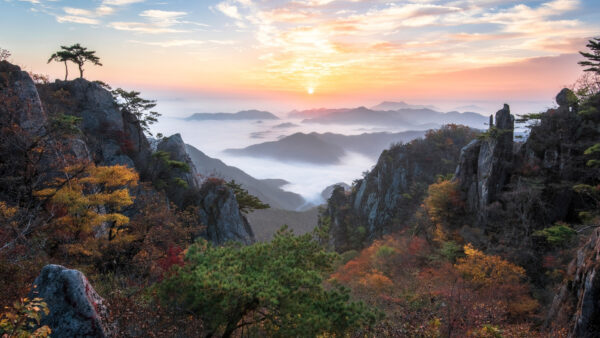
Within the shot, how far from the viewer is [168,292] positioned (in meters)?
11.6

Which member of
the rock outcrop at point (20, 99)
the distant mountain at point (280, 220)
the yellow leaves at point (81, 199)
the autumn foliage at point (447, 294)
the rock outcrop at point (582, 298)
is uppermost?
the rock outcrop at point (20, 99)

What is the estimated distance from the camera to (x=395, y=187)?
54.4m

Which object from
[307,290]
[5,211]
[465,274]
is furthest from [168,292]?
[465,274]

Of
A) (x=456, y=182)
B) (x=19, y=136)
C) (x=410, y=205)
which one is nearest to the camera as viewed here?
(x=19, y=136)

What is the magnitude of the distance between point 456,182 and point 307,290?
23641 mm

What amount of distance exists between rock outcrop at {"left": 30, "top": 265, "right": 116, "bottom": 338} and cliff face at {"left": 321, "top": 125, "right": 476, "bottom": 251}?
1724 inches

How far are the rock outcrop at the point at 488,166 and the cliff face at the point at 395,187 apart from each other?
1877 cm

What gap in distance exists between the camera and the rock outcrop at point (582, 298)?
9.97m

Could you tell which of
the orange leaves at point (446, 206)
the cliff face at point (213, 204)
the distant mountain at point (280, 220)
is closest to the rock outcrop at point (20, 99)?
the cliff face at point (213, 204)

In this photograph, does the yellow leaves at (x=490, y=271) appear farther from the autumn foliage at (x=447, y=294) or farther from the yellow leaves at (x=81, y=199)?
the yellow leaves at (x=81, y=199)

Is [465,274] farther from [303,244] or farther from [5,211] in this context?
[5,211]

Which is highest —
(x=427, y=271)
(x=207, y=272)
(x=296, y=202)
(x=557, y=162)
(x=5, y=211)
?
(x=557, y=162)

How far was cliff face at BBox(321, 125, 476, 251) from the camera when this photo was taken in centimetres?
5078

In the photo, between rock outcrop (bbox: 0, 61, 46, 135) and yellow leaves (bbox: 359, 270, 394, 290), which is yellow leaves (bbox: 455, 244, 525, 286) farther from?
rock outcrop (bbox: 0, 61, 46, 135)
